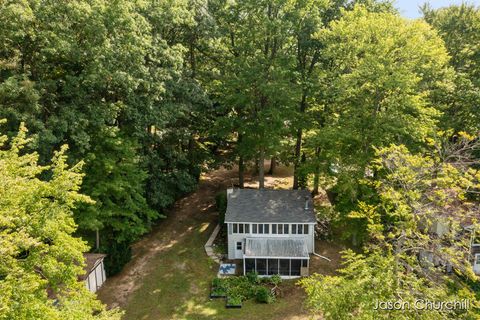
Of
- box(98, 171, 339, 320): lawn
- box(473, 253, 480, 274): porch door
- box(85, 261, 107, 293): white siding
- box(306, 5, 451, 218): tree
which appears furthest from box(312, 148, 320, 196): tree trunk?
box(85, 261, 107, 293): white siding

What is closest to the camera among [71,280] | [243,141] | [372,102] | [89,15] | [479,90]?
[71,280]

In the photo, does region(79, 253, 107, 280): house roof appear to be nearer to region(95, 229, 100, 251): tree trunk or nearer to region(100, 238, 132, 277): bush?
region(100, 238, 132, 277): bush

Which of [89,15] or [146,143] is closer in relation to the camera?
[89,15]

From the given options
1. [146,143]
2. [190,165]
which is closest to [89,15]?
[146,143]

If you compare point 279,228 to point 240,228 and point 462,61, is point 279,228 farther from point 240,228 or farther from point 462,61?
point 462,61

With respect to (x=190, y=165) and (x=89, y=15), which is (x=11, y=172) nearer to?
(x=89, y=15)

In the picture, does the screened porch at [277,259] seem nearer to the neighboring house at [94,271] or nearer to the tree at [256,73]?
the tree at [256,73]

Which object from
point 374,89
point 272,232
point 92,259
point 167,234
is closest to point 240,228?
point 272,232
